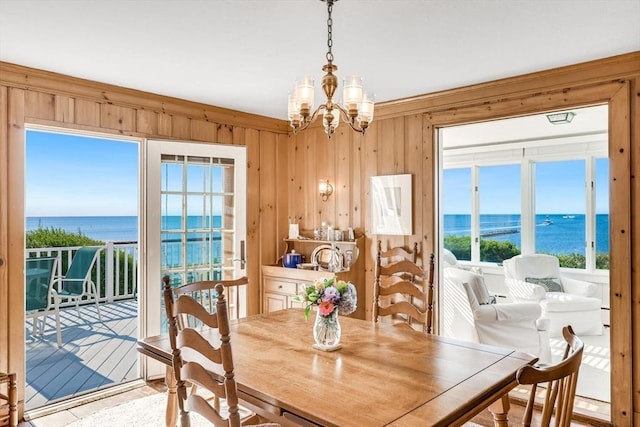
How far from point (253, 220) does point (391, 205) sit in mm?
1506

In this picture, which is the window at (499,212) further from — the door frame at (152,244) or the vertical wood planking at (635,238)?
the door frame at (152,244)

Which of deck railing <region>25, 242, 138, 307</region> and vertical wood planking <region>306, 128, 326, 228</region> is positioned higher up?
vertical wood planking <region>306, 128, 326, 228</region>

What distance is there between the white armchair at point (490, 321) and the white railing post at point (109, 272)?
5.00 meters

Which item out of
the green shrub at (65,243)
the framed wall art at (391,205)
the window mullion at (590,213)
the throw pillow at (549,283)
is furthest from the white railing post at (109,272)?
the window mullion at (590,213)

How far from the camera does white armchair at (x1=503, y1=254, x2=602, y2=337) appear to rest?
507cm

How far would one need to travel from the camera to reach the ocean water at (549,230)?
6.02 metres

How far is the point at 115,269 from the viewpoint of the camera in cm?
679

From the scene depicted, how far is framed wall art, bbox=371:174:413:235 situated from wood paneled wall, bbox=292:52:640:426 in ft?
0.22

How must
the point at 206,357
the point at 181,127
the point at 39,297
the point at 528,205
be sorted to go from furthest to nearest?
the point at 528,205, the point at 39,297, the point at 181,127, the point at 206,357

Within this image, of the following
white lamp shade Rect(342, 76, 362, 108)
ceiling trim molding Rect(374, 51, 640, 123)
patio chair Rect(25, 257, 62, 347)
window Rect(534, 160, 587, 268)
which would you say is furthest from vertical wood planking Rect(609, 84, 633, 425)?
patio chair Rect(25, 257, 62, 347)

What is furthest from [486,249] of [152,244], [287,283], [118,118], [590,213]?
[118,118]

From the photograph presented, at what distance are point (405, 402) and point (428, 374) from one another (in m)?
0.31

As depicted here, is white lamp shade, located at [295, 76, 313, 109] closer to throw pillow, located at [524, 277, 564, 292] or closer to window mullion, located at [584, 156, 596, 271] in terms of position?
throw pillow, located at [524, 277, 564, 292]

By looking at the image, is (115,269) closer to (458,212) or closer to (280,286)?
(280,286)
